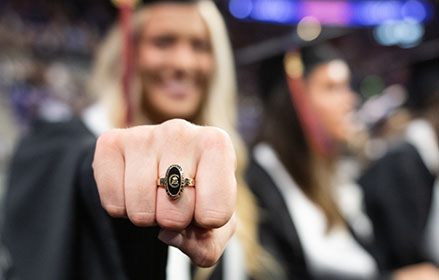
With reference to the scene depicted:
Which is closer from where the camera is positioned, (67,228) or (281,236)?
(67,228)

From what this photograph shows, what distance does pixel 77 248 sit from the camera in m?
0.58

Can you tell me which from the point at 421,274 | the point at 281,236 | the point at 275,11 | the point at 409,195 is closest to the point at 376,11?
the point at 275,11

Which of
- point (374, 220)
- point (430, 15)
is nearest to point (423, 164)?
point (374, 220)

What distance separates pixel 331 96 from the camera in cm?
182

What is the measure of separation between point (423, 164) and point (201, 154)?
200 centimetres

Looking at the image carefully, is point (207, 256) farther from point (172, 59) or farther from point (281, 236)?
point (281, 236)

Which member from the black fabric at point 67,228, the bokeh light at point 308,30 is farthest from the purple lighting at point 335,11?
the black fabric at point 67,228

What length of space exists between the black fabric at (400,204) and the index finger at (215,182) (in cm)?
184

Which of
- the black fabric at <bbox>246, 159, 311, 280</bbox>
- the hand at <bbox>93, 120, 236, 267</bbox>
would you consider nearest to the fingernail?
the hand at <bbox>93, 120, 236, 267</bbox>

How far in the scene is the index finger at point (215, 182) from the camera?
0.36m

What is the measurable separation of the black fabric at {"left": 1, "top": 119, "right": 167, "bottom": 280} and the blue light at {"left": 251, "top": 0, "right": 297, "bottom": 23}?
8323 millimetres

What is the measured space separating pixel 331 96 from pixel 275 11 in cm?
748

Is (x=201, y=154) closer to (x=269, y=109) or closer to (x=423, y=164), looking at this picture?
(x=269, y=109)

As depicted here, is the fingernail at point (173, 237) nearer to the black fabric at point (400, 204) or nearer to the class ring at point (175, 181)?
the class ring at point (175, 181)
